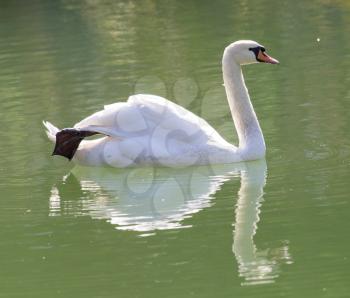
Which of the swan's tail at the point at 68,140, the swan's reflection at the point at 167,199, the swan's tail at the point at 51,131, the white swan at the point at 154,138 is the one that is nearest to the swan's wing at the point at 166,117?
the white swan at the point at 154,138

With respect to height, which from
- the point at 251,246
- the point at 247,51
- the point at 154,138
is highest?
the point at 247,51

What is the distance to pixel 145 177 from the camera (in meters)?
10.1

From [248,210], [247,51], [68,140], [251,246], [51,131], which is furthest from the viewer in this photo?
[51,131]

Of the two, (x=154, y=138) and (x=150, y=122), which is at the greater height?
(x=150, y=122)

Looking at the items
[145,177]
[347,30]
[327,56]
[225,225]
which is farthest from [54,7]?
[225,225]

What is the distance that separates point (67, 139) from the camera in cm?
1029

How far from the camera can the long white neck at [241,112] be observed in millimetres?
10250

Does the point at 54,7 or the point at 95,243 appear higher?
the point at 54,7

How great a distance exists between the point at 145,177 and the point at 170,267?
8.86 ft

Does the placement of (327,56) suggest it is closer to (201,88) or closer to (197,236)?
(201,88)

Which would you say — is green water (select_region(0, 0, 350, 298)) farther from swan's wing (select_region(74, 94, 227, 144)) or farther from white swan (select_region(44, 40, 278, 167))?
swan's wing (select_region(74, 94, 227, 144))

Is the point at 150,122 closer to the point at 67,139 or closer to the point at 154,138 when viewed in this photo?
the point at 154,138

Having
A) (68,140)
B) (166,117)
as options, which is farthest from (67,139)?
(166,117)

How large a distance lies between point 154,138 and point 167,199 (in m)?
1.06
